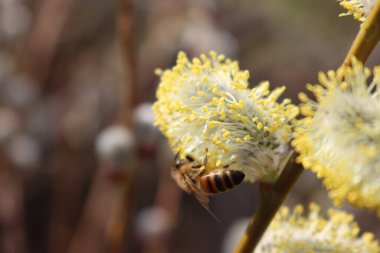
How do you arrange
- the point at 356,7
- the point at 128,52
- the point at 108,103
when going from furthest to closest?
the point at 108,103
the point at 128,52
the point at 356,7

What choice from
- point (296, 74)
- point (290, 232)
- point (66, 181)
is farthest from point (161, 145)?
point (290, 232)

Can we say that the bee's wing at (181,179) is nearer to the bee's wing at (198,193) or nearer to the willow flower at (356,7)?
the bee's wing at (198,193)

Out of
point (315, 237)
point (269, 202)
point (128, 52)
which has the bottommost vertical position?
point (315, 237)

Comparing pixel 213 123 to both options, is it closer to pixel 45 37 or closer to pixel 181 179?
pixel 181 179

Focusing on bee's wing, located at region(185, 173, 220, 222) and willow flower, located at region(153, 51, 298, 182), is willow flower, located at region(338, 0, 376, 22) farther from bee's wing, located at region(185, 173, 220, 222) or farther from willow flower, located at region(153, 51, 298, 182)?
bee's wing, located at region(185, 173, 220, 222)

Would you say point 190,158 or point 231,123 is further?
point 190,158

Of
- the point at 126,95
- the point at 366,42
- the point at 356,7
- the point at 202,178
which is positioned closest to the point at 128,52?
the point at 126,95

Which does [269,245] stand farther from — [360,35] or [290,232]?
[360,35]
